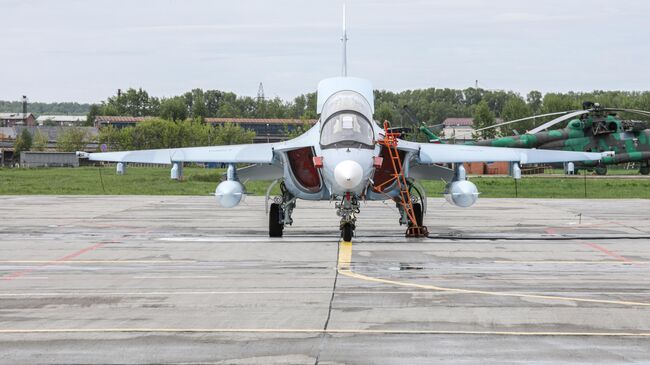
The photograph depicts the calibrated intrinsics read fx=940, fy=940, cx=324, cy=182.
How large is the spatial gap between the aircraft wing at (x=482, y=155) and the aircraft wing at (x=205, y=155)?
371 centimetres

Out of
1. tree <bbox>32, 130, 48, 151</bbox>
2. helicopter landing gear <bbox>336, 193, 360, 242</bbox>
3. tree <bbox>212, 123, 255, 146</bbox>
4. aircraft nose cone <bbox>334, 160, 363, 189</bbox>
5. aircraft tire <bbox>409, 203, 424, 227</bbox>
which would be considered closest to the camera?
aircraft nose cone <bbox>334, 160, 363, 189</bbox>

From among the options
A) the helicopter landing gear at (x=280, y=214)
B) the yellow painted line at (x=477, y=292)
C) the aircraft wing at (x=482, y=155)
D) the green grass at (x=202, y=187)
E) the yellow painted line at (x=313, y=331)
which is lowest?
the yellow painted line at (x=313, y=331)

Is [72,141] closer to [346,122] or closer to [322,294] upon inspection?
[346,122]

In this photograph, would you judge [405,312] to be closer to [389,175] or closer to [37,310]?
[37,310]

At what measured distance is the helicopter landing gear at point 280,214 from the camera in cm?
2289

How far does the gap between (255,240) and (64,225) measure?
23.6 ft

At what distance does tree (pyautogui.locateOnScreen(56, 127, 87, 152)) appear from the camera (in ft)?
383

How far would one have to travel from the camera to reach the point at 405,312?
12.0m

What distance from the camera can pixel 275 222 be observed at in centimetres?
2291

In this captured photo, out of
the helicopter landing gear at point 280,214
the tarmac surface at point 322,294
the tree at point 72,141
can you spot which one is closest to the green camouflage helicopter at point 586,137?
the tarmac surface at point 322,294

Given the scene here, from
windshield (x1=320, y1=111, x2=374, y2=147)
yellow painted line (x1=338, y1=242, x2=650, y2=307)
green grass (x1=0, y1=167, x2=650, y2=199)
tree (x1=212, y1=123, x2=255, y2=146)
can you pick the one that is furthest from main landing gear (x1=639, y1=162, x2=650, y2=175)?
tree (x1=212, y1=123, x2=255, y2=146)

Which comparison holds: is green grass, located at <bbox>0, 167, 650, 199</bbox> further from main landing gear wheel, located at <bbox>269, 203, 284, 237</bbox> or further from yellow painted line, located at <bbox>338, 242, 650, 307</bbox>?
yellow painted line, located at <bbox>338, 242, 650, 307</bbox>

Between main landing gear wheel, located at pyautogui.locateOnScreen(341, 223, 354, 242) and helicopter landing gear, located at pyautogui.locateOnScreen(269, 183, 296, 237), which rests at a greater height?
helicopter landing gear, located at pyautogui.locateOnScreen(269, 183, 296, 237)

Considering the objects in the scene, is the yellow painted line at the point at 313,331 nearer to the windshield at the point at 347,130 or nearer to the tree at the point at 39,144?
the windshield at the point at 347,130
